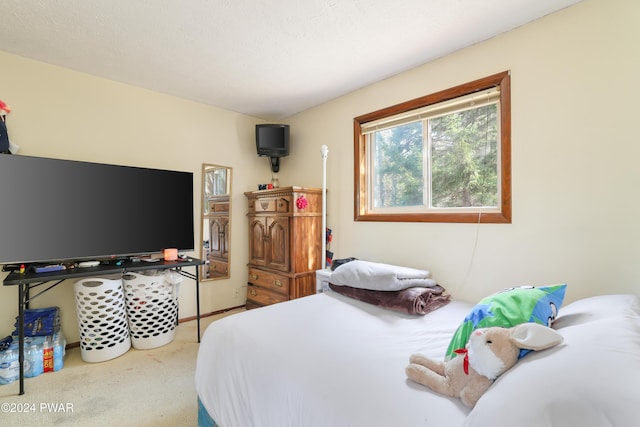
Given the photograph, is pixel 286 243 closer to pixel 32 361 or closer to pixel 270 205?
pixel 270 205

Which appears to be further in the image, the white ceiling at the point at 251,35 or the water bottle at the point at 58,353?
the water bottle at the point at 58,353

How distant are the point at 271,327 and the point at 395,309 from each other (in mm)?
778

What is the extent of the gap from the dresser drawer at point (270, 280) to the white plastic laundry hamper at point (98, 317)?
4.46 feet

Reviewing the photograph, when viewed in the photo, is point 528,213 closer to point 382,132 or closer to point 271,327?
point 382,132

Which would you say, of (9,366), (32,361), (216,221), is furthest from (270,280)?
(9,366)

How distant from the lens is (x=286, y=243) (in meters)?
2.94

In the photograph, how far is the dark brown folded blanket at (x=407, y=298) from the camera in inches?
66.1

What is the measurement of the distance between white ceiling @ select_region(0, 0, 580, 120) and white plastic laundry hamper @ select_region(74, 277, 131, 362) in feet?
5.90

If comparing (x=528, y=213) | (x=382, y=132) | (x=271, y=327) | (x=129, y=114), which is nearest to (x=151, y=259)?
(x=129, y=114)

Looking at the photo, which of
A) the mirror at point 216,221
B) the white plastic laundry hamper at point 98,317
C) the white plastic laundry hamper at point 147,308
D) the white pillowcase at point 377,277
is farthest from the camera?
the mirror at point 216,221

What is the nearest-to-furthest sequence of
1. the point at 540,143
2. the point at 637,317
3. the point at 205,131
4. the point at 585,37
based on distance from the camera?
the point at 637,317
the point at 585,37
the point at 540,143
the point at 205,131

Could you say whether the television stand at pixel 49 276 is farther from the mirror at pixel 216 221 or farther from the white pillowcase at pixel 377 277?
the white pillowcase at pixel 377 277

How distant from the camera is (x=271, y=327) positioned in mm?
1389

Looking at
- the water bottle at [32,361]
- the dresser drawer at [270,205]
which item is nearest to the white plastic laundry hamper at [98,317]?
the water bottle at [32,361]
